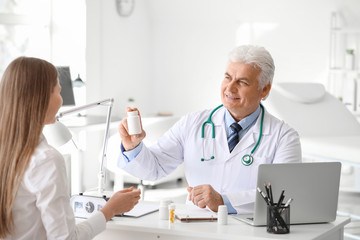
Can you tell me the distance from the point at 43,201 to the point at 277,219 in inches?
28.6

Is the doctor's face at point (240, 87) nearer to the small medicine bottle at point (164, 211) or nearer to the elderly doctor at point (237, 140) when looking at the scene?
the elderly doctor at point (237, 140)

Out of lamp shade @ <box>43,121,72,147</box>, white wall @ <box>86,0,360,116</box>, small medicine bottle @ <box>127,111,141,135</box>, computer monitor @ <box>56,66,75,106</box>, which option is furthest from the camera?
white wall @ <box>86,0,360,116</box>

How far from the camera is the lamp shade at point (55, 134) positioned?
6.81 feet

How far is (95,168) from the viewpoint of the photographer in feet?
18.5

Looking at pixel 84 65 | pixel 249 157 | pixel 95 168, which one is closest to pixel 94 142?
pixel 95 168

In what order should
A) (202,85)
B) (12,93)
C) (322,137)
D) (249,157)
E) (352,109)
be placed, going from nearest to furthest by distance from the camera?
(12,93)
(249,157)
(322,137)
(352,109)
(202,85)

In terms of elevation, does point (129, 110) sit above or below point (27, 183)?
above

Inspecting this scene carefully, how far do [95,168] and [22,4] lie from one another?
152 centimetres

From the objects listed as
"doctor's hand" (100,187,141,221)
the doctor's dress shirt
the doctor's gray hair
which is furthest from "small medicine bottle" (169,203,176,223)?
the doctor's gray hair

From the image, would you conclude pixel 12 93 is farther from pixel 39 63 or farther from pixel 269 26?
pixel 269 26

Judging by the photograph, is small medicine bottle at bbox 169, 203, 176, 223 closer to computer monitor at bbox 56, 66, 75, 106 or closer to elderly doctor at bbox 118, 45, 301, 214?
elderly doctor at bbox 118, 45, 301, 214

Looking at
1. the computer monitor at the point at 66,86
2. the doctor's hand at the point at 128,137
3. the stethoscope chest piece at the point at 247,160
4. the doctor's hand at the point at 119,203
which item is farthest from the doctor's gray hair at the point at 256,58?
the computer monitor at the point at 66,86

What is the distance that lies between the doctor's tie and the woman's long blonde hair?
3.16ft

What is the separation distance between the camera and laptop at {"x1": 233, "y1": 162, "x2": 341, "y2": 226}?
6.57 feet
